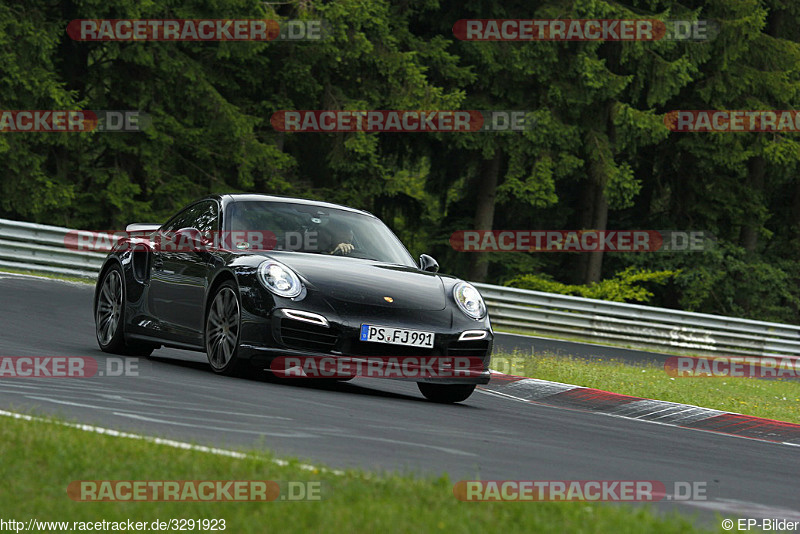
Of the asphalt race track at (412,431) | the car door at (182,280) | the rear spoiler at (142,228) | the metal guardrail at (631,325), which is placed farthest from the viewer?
the metal guardrail at (631,325)

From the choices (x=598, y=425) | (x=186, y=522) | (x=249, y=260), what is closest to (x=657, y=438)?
(x=598, y=425)

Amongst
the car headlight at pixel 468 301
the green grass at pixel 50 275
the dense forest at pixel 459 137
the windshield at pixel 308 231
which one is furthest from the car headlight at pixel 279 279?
the dense forest at pixel 459 137

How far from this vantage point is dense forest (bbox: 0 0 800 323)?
98.7 ft

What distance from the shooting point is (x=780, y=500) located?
22.1 feet

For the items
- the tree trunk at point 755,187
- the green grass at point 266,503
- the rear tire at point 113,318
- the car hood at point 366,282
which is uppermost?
the tree trunk at point 755,187

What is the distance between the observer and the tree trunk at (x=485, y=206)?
34688 mm

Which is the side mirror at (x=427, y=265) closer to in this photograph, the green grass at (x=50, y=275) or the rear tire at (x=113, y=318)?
the rear tire at (x=113, y=318)

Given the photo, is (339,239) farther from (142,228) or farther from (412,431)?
(412,431)

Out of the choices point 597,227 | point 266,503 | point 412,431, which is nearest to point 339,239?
point 412,431

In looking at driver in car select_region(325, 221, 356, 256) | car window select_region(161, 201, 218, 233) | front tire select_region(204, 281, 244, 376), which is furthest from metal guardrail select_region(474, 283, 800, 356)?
front tire select_region(204, 281, 244, 376)

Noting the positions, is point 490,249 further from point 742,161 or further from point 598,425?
point 598,425

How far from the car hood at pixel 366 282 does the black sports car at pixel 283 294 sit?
0.01 m

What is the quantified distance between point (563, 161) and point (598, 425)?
24.6 metres

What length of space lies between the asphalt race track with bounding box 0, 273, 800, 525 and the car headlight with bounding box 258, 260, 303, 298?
71 cm
